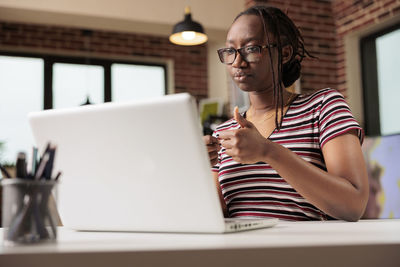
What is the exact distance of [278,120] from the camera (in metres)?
1.39

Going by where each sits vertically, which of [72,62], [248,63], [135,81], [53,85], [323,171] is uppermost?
[72,62]

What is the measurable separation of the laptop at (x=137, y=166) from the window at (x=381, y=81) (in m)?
3.98

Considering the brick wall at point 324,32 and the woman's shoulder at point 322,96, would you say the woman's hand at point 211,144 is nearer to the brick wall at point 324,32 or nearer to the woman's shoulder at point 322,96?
the woman's shoulder at point 322,96

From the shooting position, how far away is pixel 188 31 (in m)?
3.92

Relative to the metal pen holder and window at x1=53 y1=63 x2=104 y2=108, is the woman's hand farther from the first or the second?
window at x1=53 y1=63 x2=104 y2=108

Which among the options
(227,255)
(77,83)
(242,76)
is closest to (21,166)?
(227,255)

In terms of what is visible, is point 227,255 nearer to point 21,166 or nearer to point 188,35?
point 21,166

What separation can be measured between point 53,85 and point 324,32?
10.7ft

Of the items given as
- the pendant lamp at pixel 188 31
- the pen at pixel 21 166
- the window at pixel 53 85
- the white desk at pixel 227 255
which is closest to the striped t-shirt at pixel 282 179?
the white desk at pixel 227 255

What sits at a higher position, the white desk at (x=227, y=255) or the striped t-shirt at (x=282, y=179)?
the striped t-shirt at (x=282, y=179)

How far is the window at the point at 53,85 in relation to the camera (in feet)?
18.7

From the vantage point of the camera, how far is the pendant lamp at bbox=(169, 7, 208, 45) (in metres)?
3.94

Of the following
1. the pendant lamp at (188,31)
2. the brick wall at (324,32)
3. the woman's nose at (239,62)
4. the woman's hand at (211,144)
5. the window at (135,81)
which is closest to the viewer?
the woman's hand at (211,144)

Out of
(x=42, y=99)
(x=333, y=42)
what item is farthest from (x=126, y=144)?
(x=42, y=99)
